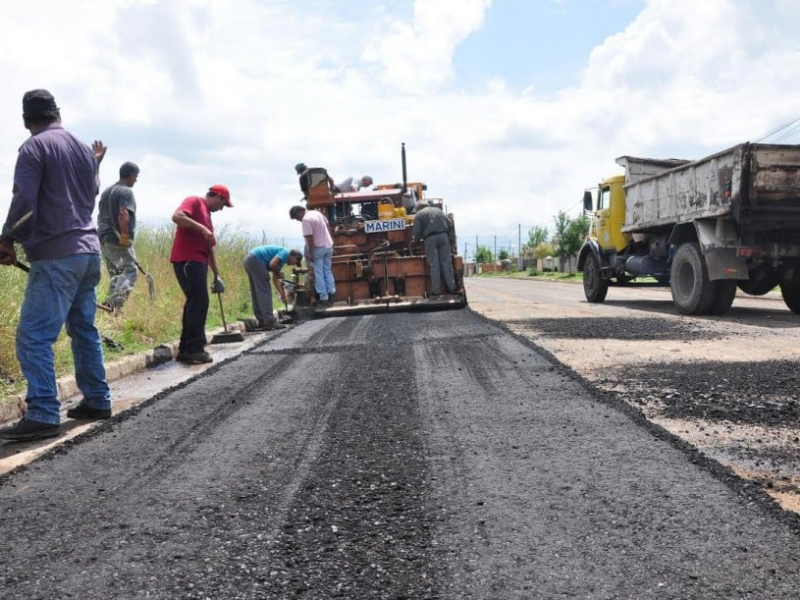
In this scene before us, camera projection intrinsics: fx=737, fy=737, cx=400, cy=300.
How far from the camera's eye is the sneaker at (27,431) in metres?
4.03

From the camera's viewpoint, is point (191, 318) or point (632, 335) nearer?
point (191, 318)

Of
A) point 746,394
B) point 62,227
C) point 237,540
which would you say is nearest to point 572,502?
point 237,540

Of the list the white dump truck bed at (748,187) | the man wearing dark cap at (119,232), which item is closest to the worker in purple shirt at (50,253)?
the man wearing dark cap at (119,232)

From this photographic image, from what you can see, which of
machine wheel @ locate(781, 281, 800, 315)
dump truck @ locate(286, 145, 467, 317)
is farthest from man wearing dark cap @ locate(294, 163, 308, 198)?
machine wheel @ locate(781, 281, 800, 315)

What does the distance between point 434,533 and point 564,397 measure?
231 centimetres

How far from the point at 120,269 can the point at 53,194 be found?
15.5 ft

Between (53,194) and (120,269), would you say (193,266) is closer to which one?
(120,269)

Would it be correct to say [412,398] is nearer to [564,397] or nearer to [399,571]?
[564,397]

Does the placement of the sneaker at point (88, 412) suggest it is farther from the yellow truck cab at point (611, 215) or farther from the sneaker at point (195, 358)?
the yellow truck cab at point (611, 215)

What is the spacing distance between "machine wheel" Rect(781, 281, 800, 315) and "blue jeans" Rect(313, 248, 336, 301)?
23.1ft

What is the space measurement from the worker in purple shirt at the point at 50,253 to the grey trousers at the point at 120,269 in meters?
4.12

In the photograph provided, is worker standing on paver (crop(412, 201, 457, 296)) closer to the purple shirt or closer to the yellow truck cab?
the yellow truck cab

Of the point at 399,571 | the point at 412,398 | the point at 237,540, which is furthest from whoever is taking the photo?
the point at 412,398

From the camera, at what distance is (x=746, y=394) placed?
4719 millimetres
